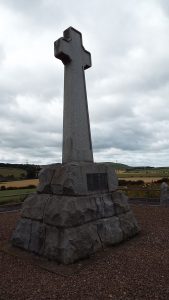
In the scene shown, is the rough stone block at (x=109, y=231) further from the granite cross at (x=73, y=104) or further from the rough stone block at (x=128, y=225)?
the granite cross at (x=73, y=104)

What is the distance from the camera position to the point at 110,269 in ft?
18.4

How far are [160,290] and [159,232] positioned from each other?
3750 mm

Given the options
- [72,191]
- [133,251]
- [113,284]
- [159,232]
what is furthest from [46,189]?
[159,232]

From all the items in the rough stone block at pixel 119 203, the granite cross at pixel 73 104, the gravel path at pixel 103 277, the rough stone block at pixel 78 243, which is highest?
the granite cross at pixel 73 104

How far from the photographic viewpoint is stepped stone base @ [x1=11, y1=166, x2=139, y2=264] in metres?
6.17

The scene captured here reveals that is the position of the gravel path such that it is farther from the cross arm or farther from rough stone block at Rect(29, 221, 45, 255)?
the cross arm

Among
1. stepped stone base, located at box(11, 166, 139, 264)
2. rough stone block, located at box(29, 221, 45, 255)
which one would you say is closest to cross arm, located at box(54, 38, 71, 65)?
stepped stone base, located at box(11, 166, 139, 264)

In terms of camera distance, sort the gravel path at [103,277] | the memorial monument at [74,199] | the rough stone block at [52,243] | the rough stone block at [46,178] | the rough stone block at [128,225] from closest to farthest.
Answer: the gravel path at [103,277], the rough stone block at [52,243], the memorial monument at [74,199], the rough stone block at [46,178], the rough stone block at [128,225]

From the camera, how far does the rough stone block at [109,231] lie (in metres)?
6.92

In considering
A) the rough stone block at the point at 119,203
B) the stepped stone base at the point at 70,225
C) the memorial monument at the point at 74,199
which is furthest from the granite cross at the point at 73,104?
the rough stone block at the point at 119,203

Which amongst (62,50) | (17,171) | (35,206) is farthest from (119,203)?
(17,171)

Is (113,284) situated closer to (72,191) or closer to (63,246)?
(63,246)

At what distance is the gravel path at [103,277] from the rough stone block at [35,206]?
1.02 m

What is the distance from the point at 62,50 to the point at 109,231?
4.87 m
